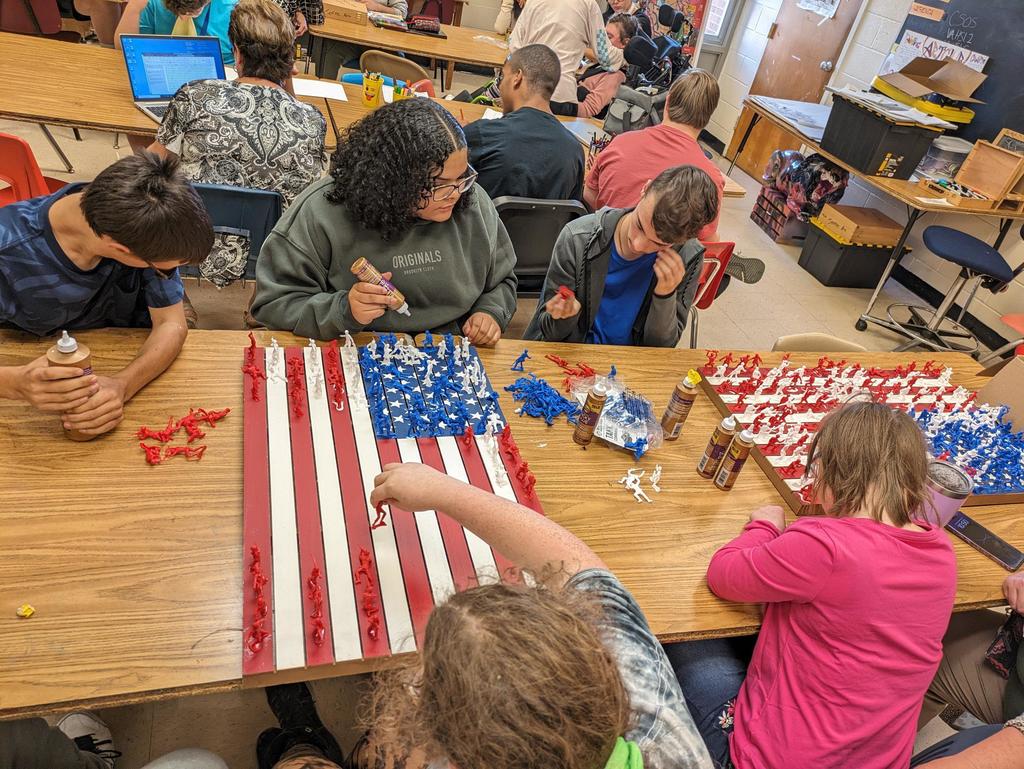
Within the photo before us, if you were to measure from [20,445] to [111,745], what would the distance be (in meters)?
0.88

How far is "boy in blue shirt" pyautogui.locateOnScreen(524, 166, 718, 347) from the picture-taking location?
2102 mm

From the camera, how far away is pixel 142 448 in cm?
148

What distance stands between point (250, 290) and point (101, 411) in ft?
7.48

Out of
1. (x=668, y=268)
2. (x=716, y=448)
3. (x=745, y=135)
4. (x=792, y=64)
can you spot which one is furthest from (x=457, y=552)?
(x=792, y=64)

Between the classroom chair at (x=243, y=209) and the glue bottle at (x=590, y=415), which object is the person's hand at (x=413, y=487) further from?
the classroom chair at (x=243, y=209)

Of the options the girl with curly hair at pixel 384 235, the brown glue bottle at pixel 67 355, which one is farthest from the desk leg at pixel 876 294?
the brown glue bottle at pixel 67 355

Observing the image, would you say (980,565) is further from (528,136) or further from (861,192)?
(861,192)

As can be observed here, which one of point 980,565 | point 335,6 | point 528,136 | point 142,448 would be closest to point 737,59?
point 335,6

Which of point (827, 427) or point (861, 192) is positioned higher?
point (827, 427)

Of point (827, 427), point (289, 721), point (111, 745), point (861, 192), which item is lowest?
point (111, 745)

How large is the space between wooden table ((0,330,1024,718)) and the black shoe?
665 millimetres

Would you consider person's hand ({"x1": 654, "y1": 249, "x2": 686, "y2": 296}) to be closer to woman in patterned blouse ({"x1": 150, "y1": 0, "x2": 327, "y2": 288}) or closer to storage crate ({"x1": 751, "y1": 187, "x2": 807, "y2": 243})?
woman in patterned blouse ({"x1": 150, "y1": 0, "x2": 327, "y2": 288})

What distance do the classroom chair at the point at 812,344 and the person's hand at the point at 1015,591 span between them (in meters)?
1.06

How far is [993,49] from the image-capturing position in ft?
15.4
